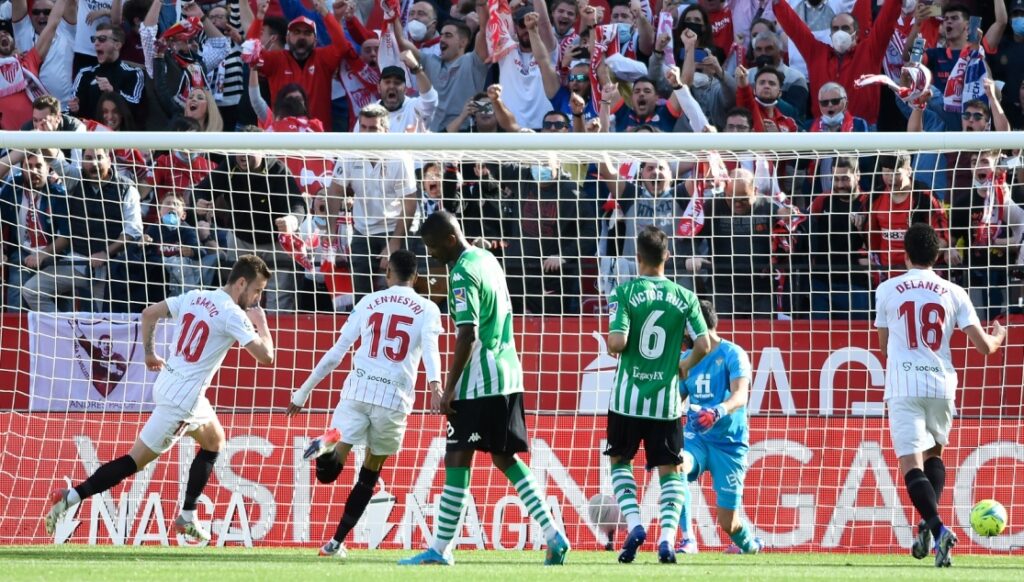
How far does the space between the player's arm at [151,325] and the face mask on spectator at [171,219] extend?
2068 millimetres

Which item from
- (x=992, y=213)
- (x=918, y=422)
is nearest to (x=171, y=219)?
(x=918, y=422)

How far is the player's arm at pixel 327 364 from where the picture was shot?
843 centimetres

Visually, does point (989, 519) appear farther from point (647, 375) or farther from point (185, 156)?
point (185, 156)

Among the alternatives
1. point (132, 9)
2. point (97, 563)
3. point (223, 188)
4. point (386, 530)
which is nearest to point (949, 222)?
point (386, 530)

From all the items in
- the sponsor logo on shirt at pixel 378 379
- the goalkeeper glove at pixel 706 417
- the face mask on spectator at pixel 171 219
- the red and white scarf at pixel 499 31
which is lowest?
the goalkeeper glove at pixel 706 417

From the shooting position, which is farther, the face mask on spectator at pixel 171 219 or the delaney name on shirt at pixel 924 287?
the face mask on spectator at pixel 171 219

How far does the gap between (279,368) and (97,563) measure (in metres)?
3.42

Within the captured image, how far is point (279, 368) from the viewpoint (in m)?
10.8

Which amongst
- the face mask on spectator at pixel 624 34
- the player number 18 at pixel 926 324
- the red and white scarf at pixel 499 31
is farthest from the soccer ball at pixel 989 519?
the red and white scarf at pixel 499 31

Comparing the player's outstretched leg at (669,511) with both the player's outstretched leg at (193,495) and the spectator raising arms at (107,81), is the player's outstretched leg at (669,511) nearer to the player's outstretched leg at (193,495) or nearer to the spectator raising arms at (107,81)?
the player's outstretched leg at (193,495)

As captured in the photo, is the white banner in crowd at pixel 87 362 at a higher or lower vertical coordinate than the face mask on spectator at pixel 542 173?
lower

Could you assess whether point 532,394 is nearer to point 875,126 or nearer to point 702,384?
point 702,384

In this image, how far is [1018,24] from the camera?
13570 mm

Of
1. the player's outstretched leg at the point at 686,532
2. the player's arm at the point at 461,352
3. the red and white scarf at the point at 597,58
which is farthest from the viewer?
the red and white scarf at the point at 597,58
